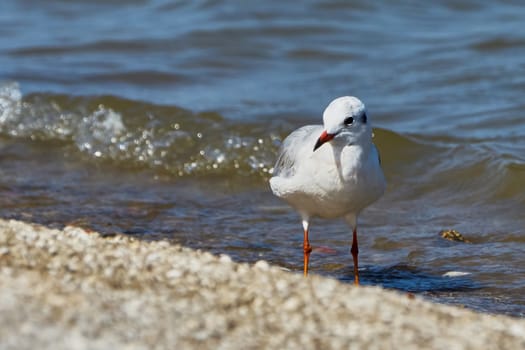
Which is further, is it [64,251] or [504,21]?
[504,21]

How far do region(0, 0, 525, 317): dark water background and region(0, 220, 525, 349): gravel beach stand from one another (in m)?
1.89

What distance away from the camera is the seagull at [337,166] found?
5.82 meters

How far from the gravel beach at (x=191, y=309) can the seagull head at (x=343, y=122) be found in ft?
3.35

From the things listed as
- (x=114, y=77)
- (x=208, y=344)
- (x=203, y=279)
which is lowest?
(x=208, y=344)

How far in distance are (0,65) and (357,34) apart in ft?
17.1

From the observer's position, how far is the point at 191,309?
14.5 ft

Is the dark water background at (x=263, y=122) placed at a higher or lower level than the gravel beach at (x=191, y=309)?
higher

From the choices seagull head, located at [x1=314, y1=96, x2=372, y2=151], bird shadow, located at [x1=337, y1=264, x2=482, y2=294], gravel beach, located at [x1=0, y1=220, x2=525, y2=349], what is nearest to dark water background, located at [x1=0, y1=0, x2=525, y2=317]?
bird shadow, located at [x1=337, y1=264, x2=482, y2=294]

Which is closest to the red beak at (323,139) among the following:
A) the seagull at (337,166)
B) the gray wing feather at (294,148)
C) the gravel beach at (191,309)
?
the seagull at (337,166)

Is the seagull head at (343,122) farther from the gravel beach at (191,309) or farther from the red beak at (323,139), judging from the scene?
the gravel beach at (191,309)

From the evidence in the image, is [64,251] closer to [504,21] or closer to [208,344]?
[208,344]

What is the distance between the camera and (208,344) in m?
4.05

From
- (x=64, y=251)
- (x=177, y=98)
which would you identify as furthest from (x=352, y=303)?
(x=177, y=98)

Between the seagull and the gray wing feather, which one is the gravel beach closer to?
the seagull
